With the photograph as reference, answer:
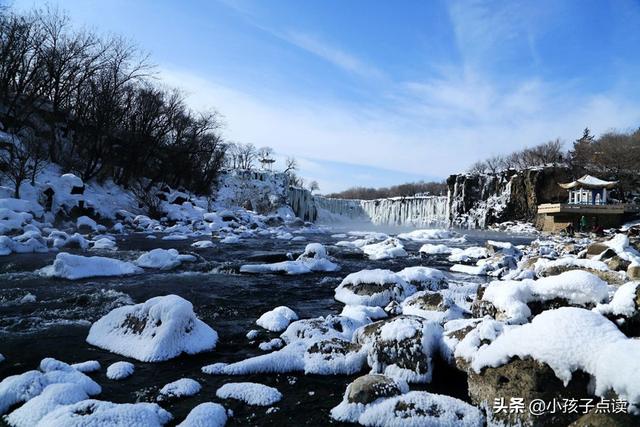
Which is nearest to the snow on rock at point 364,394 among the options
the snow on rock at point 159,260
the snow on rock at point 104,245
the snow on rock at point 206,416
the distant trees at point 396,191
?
the snow on rock at point 206,416

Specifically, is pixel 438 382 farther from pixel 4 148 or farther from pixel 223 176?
pixel 223 176

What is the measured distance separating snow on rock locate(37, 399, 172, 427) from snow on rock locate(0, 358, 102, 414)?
51cm

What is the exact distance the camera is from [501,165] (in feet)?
239

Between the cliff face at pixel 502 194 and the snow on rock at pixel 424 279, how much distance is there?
140 ft

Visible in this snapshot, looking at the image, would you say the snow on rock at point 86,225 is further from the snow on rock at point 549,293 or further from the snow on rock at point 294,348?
the snow on rock at point 549,293

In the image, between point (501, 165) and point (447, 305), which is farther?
point (501, 165)

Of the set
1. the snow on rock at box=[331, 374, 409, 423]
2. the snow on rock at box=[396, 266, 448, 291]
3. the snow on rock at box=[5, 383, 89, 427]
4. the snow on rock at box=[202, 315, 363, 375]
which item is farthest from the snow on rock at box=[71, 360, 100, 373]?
the snow on rock at box=[396, 266, 448, 291]

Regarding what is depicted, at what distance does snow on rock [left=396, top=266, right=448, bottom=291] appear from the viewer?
862 centimetres

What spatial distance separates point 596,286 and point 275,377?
13.2ft

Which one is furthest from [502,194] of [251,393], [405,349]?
[251,393]

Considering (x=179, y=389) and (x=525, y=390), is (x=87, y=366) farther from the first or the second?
(x=525, y=390)

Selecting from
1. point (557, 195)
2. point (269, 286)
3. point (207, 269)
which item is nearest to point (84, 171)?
point (207, 269)

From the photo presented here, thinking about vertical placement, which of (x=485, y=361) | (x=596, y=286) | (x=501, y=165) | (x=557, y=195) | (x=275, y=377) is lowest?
(x=275, y=377)

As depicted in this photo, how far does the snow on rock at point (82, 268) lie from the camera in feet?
28.9
